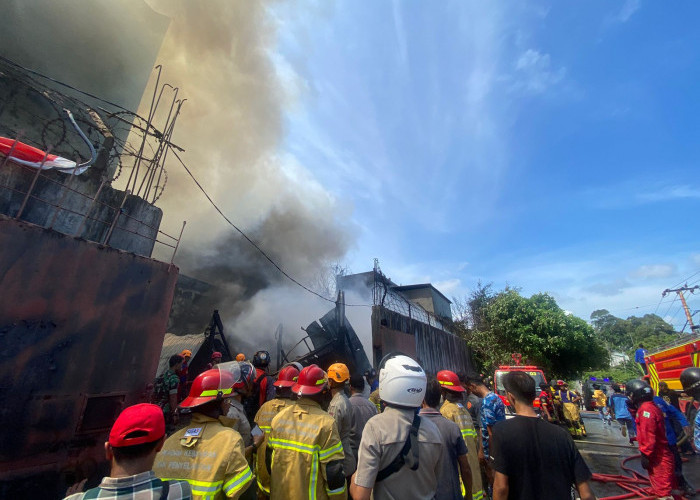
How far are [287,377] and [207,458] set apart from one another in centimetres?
152

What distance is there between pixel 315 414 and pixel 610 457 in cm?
838

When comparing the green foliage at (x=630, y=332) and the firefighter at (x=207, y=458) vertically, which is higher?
the green foliage at (x=630, y=332)

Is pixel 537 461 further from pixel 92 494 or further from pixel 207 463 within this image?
pixel 92 494

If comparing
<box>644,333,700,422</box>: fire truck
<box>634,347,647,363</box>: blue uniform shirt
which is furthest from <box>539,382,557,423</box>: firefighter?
<box>634,347,647,363</box>: blue uniform shirt

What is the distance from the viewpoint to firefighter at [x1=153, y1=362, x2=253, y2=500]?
6.30ft

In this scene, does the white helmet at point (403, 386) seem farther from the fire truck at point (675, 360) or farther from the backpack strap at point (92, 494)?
the fire truck at point (675, 360)

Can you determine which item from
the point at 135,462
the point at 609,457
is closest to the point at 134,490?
the point at 135,462

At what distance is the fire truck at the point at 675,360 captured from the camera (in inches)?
352

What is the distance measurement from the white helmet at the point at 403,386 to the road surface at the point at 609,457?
16.2ft

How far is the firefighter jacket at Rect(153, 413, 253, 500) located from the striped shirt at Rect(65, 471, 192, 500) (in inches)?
18.6

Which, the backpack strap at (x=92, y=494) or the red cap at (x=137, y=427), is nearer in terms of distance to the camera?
the backpack strap at (x=92, y=494)

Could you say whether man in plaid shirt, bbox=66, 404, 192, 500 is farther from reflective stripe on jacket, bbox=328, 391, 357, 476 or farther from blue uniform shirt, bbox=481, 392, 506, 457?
blue uniform shirt, bbox=481, 392, 506, 457

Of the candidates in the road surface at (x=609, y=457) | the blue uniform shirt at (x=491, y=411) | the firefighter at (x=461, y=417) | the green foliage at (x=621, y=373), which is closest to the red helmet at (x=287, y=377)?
the firefighter at (x=461, y=417)

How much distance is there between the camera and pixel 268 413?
10.8ft
